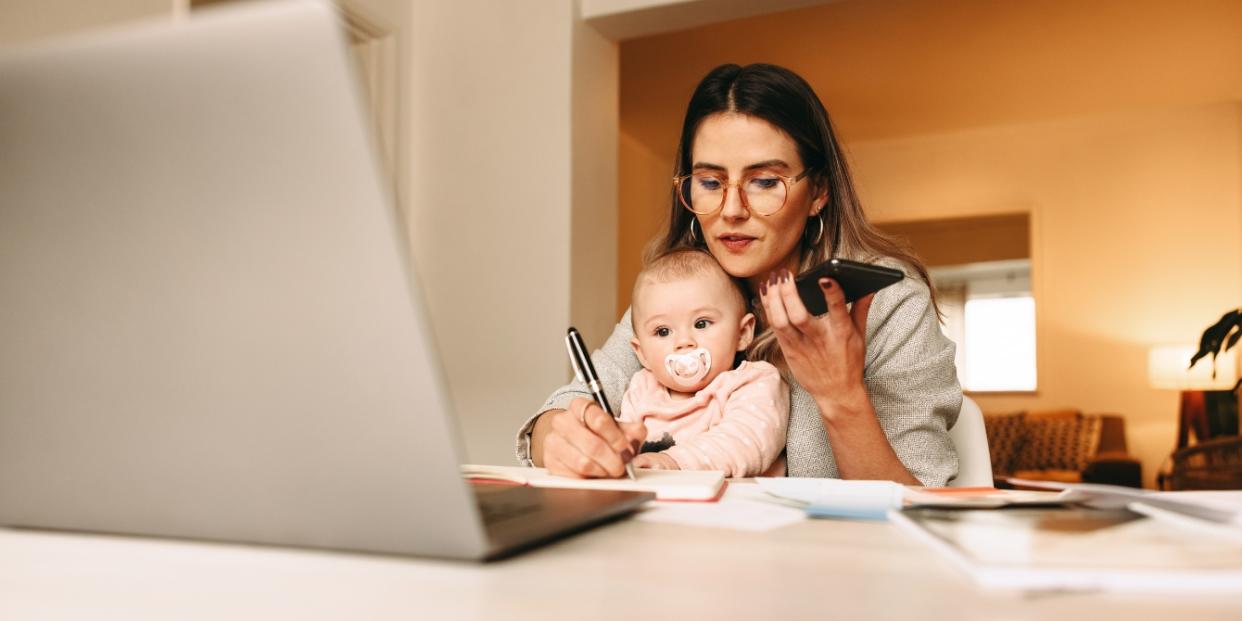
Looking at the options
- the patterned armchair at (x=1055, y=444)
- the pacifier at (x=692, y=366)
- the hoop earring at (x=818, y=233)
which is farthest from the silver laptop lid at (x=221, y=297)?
the patterned armchair at (x=1055, y=444)

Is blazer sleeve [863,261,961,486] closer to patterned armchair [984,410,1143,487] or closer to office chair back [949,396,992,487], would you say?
office chair back [949,396,992,487]

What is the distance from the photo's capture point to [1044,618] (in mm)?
348

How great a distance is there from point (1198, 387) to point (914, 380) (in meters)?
5.41

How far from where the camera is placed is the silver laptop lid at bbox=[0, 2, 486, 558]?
386mm

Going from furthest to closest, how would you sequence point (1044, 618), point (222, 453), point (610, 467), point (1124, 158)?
point (1124, 158)
point (610, 467)
point (222, 453)
point (1044, 618)

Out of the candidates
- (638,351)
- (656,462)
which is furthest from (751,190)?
(656,462)

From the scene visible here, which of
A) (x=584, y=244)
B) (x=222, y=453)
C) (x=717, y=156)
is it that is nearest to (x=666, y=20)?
(x=584, y=244)

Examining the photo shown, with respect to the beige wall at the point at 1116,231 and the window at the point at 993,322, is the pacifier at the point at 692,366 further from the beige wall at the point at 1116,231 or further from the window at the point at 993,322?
the window at the point at 993,322

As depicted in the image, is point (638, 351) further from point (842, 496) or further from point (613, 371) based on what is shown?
point (842, 496)

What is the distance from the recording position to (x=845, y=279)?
0.99m

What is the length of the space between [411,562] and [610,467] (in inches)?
17.1

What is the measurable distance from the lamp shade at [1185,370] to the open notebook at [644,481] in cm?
580

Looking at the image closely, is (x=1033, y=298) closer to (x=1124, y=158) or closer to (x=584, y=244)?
(x=1124, y=158)

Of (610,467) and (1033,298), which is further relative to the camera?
(1033,298)
